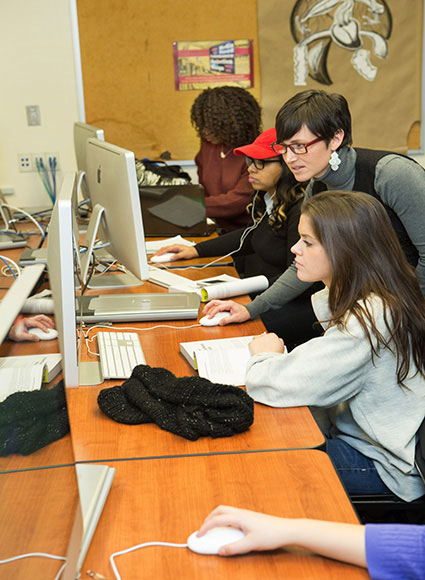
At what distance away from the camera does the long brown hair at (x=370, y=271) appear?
133 centimetres

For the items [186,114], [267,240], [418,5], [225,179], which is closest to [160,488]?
[267,240]

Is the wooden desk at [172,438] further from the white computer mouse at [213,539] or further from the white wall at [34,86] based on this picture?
the white wall at [34,86]

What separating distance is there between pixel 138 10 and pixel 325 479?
347cm

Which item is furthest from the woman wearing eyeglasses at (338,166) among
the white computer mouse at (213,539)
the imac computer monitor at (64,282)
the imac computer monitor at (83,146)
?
the imac computer monitor at (83,146)

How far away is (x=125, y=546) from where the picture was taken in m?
0.93

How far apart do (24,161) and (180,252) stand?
1.80 m

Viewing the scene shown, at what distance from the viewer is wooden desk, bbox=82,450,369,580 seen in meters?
0.88

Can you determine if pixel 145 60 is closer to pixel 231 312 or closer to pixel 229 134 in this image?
pixel 229 134

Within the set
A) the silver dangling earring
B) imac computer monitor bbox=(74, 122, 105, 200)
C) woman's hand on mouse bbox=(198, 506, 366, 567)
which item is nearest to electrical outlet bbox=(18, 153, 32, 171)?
imac computer monitor bbox=(74, 122, 105, 200)

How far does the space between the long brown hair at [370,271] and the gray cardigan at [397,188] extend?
50cm

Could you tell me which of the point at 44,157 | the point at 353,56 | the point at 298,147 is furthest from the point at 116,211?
the point at 353,56

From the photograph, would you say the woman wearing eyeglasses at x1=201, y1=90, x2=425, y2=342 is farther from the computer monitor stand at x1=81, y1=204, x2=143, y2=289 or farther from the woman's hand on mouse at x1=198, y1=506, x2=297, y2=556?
the woman's hand on mouse at x1=198, y1=506, x2=297, y2=556

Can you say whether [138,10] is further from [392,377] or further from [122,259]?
[392,377]

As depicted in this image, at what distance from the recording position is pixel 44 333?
1.13 m
